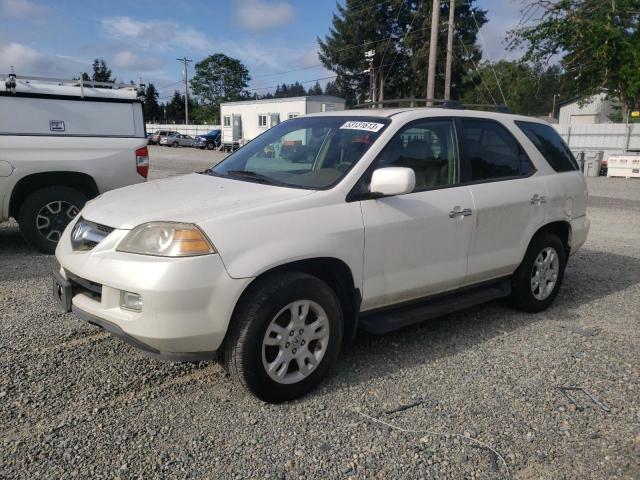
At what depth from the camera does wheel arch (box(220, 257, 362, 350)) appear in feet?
11.0

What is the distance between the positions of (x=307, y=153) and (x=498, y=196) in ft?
5.10

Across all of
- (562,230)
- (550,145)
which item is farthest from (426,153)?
(562,230)

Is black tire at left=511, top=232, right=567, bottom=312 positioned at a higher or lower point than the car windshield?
lower

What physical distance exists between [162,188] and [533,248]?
3.09m

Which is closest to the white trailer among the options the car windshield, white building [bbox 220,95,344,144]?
white building [bbox 220,95,344,144]

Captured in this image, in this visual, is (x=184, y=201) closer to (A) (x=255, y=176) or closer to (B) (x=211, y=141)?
(A) (x=255, y=176)

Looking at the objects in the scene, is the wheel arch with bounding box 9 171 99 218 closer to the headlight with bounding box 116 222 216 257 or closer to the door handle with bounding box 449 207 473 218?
the headlight with bounding box 116 222 216 257

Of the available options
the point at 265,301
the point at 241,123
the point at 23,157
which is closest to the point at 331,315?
the point at 265,301

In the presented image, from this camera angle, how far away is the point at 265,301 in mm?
3066

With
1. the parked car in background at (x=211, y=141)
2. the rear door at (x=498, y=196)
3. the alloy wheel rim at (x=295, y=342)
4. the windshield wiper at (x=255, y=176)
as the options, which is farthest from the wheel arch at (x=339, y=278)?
the parked car in background at (x=211, y=141)

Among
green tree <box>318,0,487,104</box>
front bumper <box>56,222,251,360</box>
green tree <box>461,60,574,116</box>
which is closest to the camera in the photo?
front bumper <box>56,222,251,360</box>

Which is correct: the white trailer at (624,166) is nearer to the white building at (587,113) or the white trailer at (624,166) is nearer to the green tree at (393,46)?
the green tree at (393,46)

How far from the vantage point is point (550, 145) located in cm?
513

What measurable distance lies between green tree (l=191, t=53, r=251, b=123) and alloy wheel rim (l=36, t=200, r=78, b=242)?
317ft
